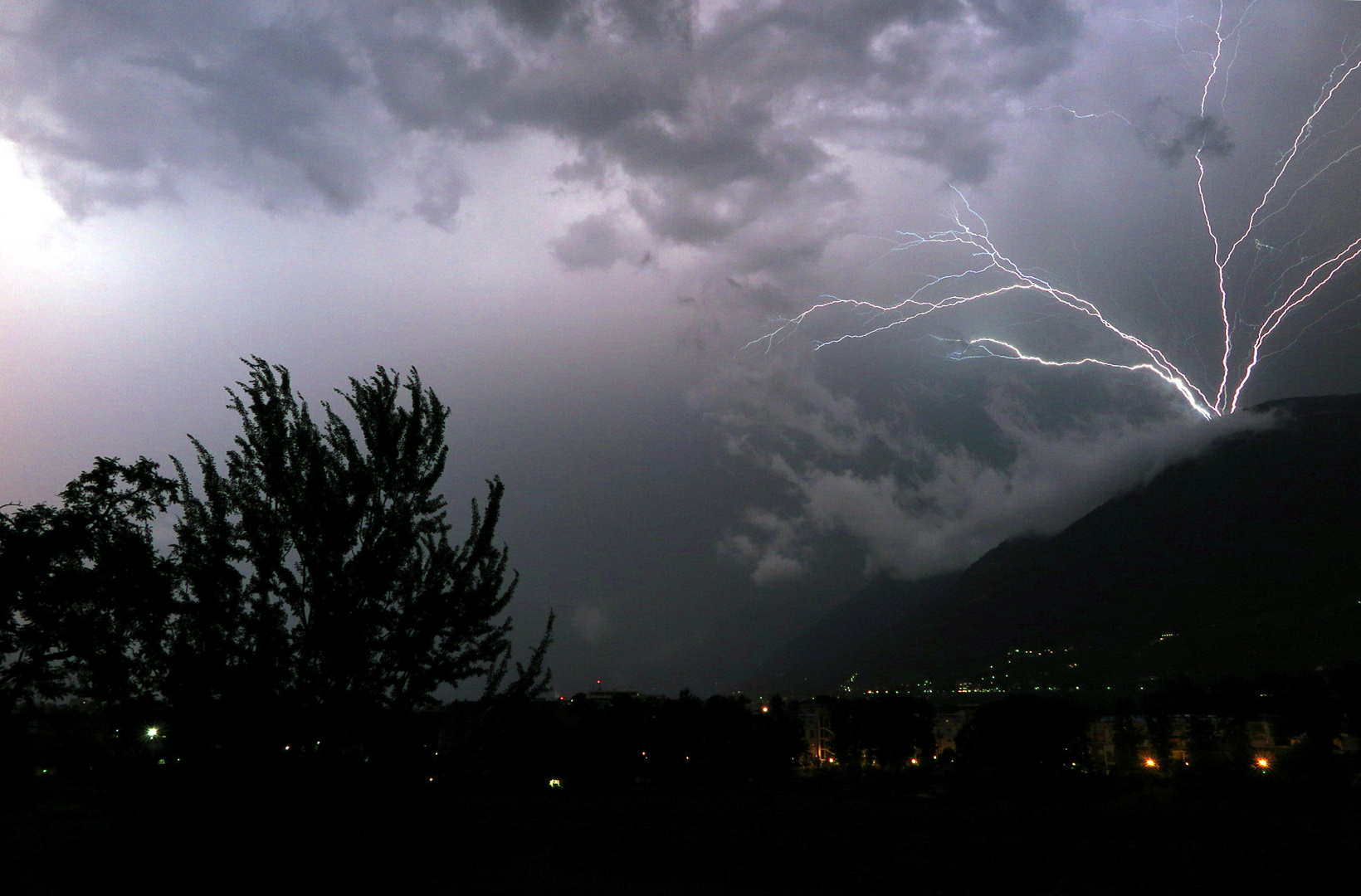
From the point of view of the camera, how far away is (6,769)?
809 centimetres

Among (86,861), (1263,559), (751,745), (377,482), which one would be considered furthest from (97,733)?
(1263,559)

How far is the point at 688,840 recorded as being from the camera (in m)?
32.8

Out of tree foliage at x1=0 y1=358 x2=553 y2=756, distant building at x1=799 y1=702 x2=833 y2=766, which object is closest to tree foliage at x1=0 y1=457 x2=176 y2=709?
tree foliage at x1=0 y1=358 x2=553 y2=756

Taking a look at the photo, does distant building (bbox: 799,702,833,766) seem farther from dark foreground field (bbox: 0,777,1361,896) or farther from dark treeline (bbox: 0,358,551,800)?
dark treeline (bbox: 0,358,551,800)

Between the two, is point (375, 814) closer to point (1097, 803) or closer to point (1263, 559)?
point (1097, 803)

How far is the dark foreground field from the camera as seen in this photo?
5.85 meters

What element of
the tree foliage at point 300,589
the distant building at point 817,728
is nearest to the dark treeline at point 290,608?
the tree foliage at point 300,589

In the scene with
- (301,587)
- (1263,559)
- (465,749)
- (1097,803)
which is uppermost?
(1263,559)

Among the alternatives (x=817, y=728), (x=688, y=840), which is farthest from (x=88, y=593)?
(x=817, y=728)

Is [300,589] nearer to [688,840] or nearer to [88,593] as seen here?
[88,593]

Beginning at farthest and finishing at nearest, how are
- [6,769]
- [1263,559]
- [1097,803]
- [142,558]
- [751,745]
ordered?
1. [1263,559]
2. [751,745]
3. [1097,803]
4. [6,769]
5. [142,558]

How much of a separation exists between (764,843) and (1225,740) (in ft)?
177

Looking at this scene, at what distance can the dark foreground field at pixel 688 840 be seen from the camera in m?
5.85

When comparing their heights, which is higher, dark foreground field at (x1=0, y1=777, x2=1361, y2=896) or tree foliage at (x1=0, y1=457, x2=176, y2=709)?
tree foliage at (x1=0, y1=457, x2=176, y2=709)
